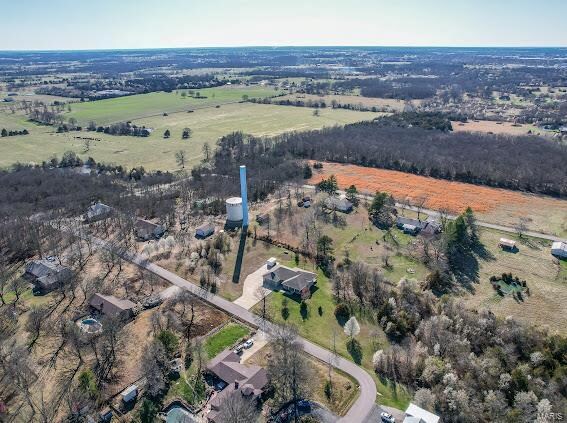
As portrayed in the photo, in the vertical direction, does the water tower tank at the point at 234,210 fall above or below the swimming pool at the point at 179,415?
above

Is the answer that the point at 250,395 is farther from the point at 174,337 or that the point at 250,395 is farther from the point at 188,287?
the point at 188,287

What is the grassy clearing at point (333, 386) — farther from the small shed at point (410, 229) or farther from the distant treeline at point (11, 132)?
the distant treeline at point (11, 132)

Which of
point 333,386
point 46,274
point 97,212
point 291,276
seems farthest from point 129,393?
point 97,212

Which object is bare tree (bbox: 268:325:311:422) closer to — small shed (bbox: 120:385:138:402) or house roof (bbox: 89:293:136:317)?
small shed (bbox: 120:385:138:402)

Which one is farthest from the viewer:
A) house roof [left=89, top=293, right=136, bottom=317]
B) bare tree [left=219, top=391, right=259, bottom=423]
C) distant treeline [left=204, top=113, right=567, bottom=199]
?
distant treeline [left=204, top=113, right=567, bottom=199]

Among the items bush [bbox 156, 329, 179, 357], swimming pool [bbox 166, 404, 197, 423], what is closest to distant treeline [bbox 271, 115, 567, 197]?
bush [bbox 156, 329, 179, 357]

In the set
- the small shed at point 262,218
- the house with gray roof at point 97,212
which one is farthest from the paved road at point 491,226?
the house with gray roof at point 97,212
